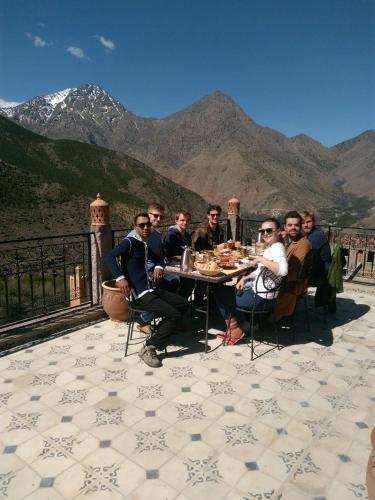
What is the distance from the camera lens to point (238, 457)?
2.59 metres

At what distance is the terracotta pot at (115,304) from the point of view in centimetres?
485

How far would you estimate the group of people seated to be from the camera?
12.3 ft

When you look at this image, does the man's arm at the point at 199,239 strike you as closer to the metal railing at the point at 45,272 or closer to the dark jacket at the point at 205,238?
the dark jacket at the point at 205,238

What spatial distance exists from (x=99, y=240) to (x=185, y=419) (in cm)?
295

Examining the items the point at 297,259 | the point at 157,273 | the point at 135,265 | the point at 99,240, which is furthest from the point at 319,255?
the point at 99,240

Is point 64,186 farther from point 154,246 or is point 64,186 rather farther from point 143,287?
point 143,287

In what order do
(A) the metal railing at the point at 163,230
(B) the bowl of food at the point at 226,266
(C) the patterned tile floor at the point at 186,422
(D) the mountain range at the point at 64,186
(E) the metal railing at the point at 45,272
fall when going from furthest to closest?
(D) the mountain range at the point at 64,186, (A) the metal railing at the point at 163,230, (E) the metal railing at the point at 45,272, (B) the bowl of food at the point at 226,266, (C) the patterned tile floor at the point at 186,422

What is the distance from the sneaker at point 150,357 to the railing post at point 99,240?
67.7 inches

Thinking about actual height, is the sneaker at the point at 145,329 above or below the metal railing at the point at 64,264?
below

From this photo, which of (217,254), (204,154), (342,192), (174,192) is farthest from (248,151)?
(217,254)

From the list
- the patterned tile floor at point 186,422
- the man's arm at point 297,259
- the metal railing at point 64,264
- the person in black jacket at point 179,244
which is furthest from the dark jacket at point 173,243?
the man's arm at point 297,259

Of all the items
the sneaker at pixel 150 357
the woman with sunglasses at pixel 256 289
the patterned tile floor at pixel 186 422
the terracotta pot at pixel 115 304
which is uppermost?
the woman with sunglasses at pixel 256 289

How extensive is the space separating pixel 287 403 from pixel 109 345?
6.91ft

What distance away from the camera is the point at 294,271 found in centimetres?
403
